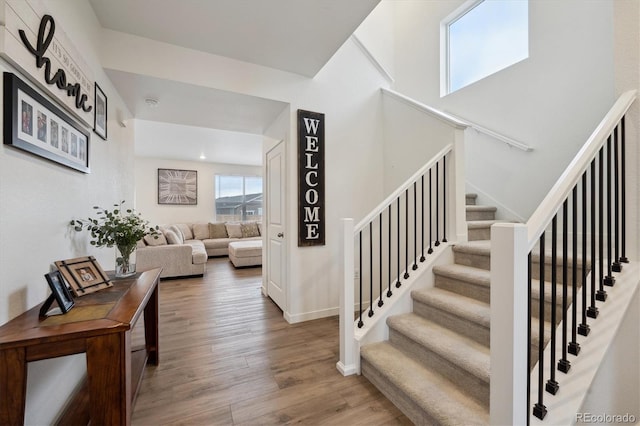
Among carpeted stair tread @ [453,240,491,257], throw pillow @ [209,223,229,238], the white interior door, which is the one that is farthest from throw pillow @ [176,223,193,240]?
carpeted stair tread @ [453,240,491,257]

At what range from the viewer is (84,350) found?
3.33 feet

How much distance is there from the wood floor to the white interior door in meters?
0.32

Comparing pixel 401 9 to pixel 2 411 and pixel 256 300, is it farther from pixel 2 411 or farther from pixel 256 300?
pixel 2 411

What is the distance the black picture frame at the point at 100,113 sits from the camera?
1927 mm

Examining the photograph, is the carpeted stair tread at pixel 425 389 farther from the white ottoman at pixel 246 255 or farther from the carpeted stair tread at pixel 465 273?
the white ottoman at pixel 246 255

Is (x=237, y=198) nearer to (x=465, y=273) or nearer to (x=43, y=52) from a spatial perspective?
(x=43, y=52)

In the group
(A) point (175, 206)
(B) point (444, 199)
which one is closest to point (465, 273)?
(B) point (444, 199)

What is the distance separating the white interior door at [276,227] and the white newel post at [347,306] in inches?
45.9

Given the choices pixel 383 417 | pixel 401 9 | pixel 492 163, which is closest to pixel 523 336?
pixel 383 417

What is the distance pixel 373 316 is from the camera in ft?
6.66

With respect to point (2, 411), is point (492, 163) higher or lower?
higher

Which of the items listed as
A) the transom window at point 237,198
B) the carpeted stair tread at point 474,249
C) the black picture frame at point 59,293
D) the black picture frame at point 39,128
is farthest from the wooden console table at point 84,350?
the transom window at point 237,198

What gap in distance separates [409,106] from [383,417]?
2.74 meters

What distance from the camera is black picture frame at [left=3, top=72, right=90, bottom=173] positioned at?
3.48ft
